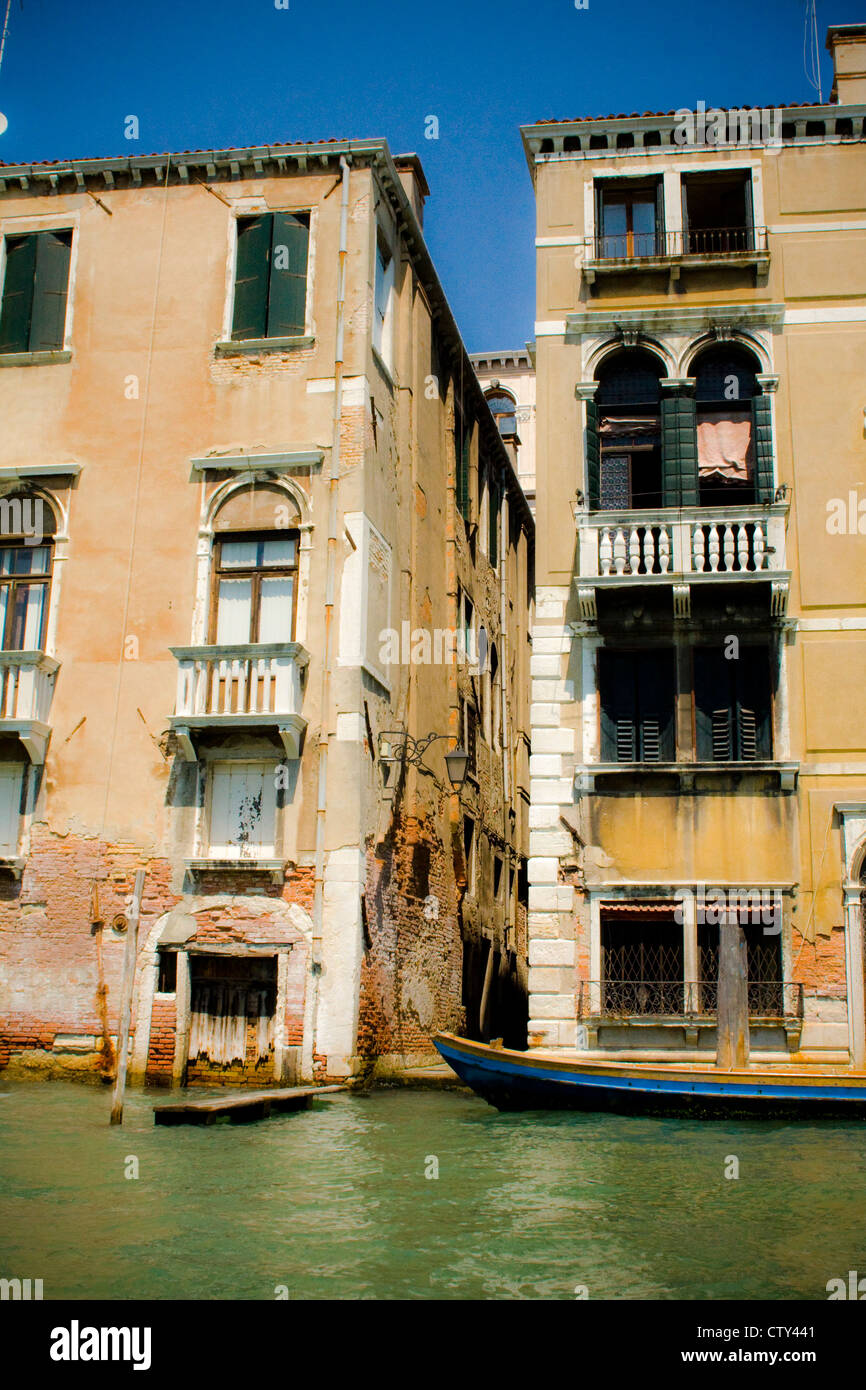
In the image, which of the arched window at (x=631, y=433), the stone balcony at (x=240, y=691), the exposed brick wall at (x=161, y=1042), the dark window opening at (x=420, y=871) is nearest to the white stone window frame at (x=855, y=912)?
the arched window at (x=631, y=433)

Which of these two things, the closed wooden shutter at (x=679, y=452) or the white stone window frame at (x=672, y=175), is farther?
the white stone window frame at (x=672, y=175)

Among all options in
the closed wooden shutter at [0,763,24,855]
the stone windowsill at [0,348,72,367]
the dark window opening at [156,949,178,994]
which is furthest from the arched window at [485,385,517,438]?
the dark window opening at [156,949,178,994]

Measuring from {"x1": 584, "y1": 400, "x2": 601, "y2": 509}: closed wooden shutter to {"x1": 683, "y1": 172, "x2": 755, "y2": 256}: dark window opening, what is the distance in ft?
7.51

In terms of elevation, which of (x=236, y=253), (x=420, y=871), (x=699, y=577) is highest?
(x=236, y=253)

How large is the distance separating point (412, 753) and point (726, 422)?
5.59 m

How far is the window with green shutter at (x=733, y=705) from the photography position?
49.0ft

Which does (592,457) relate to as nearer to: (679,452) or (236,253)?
(679,452)

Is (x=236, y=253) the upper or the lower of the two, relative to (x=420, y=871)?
upper

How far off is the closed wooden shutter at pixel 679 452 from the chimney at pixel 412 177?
4.93 m

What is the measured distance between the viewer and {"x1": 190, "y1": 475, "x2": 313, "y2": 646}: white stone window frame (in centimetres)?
1520

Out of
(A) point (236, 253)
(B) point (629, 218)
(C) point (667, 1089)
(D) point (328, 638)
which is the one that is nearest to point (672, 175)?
(B) point (629, 218)

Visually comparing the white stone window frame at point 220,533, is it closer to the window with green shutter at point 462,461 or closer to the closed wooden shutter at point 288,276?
the closed wooden shutter at point 288,276

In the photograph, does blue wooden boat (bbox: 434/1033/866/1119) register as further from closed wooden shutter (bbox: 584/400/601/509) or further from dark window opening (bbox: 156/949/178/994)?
closed wooden shutter (bbox: 584/400/601/509)

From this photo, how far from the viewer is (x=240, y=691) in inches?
576
